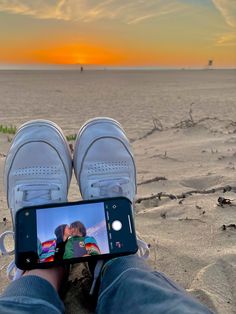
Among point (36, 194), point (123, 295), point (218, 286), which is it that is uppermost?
point (36, 194)

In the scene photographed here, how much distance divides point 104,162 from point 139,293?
1001 mm

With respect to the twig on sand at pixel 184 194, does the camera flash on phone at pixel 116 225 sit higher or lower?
higher

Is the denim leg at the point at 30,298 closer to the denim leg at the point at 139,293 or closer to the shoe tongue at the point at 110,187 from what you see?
the denim leg at the point at 139,293

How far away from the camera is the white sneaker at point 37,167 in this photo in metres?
1.88

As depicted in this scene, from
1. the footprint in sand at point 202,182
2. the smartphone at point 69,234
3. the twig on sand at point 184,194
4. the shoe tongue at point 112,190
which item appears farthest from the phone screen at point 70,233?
the footprint in sand at point 202,182

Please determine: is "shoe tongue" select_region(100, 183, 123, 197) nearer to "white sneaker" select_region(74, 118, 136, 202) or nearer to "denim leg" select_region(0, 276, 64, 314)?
"white sneaker" select_region(74, 118, 136, 202)

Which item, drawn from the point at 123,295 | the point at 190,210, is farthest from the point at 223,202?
the point at 123,295

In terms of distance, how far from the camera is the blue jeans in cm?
117

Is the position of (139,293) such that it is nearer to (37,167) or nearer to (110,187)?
(110,187)

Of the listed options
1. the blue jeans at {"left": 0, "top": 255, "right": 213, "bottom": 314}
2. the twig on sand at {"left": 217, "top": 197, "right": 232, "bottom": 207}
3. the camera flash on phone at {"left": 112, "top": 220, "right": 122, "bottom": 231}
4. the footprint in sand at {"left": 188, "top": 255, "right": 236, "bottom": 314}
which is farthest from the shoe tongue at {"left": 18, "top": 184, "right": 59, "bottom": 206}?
the twig on sand at {"left": 217, "top": 197, "right": 232, "bottom": 207}

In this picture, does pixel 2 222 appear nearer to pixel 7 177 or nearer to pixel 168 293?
pixel 7 177

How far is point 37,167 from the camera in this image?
6.77ft

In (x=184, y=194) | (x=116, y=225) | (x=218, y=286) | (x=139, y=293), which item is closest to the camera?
(x=139, y=293)

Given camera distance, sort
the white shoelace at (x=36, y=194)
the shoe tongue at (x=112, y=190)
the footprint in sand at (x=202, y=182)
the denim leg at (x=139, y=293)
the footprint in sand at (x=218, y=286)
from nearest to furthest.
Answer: the denim leg at (x=139, y=293) < the footprint in sand at (x=218, y=286) < the white shoelace at (x=36, y=194) < the shoe tongue at (x=112, y=190) < the footprint in sand at (x=202, y=182)
